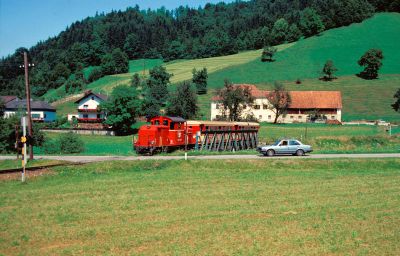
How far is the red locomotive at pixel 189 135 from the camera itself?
3753cm

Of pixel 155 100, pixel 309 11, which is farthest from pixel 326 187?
pixel 309 11

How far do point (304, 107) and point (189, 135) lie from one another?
61.5 meters

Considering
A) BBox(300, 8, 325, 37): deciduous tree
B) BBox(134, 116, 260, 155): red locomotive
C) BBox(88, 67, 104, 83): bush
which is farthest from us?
BBox(88, 67, 104, 83): bush

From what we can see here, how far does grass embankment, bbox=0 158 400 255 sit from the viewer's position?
466 inches

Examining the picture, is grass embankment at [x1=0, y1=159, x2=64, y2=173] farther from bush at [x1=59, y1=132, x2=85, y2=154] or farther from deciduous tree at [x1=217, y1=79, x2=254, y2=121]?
deciduous tree at [x1=217, y1=79, x2=254, y2=121]

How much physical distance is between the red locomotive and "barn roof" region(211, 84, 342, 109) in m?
49.2

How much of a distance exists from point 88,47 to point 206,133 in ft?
499

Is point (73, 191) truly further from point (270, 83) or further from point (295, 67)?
point (295, 67)

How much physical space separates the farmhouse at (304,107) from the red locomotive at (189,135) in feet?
156

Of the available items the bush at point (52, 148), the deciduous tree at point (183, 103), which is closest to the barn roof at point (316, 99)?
the deciduous tree at point (183, 103)

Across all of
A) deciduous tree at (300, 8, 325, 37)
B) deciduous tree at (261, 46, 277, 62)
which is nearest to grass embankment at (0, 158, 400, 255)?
deciduous tree at (261, 46, 277, 62)

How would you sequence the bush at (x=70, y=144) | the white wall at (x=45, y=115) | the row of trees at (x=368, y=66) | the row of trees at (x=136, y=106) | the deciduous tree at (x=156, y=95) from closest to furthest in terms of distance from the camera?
1. the bush at (x=70, y=144)
2. the row of trees at (x=136, y=106)
3. the deciduous tree at (x=156, y=95)
4. the white wall at (x=45, y=115)
5. the row of trees at (x=368, y=66)

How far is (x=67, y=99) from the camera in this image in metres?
126

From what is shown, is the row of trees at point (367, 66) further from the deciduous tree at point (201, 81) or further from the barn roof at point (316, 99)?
the deciduous tree at point (201, 81)
